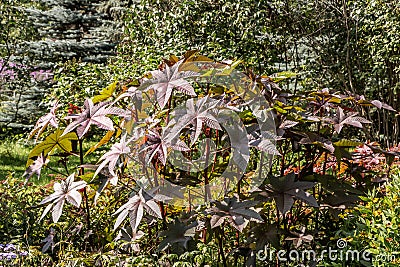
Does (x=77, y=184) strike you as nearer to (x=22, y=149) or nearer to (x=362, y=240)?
(x=362, y=240)

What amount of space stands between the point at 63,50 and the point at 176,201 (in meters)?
7.24

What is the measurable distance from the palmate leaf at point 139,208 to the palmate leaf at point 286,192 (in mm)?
509

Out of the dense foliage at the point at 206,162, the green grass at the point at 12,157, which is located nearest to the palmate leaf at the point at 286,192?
the dense foliage at the point at 206,162

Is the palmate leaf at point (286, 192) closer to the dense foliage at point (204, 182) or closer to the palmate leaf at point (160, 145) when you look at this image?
the dense foliage at point (204, 182)

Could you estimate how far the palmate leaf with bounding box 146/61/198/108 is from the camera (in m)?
2.33

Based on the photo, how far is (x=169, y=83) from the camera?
2.36 metres

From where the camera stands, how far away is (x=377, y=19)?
245 inches

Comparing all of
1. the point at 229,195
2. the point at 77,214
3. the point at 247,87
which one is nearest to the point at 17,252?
the point at 77,214

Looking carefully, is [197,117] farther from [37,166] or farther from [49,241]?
[49,241]

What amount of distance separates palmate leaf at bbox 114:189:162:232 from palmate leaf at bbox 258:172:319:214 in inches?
20.0

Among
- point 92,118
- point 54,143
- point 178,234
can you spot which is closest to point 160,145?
point 92,118

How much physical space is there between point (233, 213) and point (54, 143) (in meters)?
1.02

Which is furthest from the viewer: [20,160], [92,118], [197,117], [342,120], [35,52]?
[35,52]

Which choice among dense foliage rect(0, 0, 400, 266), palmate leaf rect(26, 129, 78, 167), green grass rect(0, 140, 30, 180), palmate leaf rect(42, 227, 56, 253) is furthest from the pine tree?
palmate leaf rect(26, 129, 78, 167)
